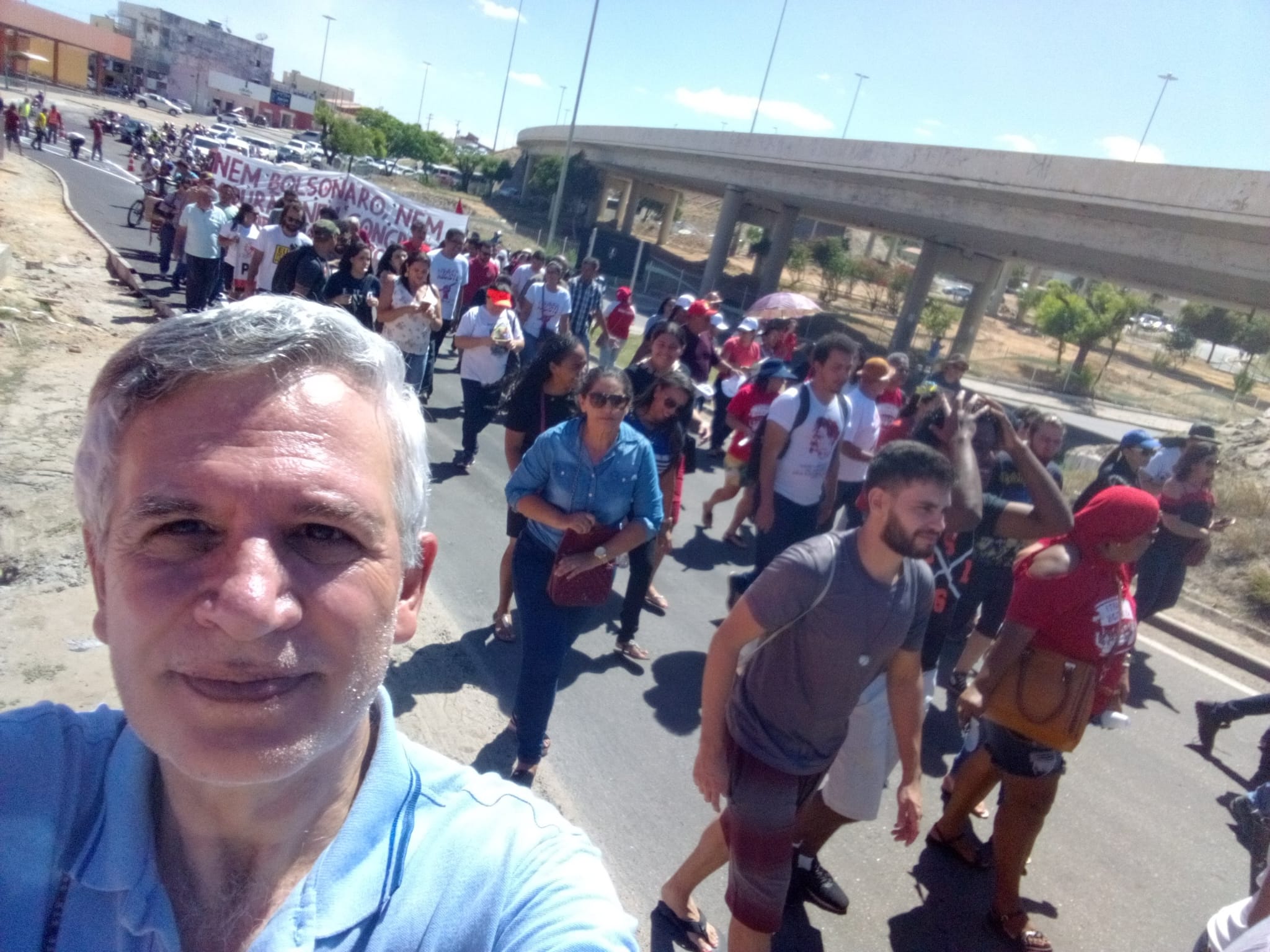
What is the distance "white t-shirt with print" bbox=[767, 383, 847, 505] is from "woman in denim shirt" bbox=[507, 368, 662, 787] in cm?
152

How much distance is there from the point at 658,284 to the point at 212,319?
35.5 meters

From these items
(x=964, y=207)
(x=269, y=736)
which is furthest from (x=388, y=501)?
(x=964, y=207)

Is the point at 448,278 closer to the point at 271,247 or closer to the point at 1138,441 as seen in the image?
the point at 271,247

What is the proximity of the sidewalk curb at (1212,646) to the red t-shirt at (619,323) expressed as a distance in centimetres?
642

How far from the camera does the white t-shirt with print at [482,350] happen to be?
700cm

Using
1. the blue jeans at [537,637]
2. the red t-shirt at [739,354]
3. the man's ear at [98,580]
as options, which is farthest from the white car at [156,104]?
the man's ear at [98,580]

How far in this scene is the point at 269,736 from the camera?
3.51 ft

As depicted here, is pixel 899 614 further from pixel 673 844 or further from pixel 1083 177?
pixel 1083 177

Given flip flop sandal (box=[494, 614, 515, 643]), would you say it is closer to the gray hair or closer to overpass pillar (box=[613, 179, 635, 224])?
the gray hair

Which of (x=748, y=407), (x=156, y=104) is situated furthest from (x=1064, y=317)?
(x=156, y=104)

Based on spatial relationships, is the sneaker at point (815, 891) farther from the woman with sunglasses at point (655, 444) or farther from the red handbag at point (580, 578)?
the woman with sunglasses at point (655, 444)

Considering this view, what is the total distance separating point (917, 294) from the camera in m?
30.4

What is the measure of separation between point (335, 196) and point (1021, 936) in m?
12.5

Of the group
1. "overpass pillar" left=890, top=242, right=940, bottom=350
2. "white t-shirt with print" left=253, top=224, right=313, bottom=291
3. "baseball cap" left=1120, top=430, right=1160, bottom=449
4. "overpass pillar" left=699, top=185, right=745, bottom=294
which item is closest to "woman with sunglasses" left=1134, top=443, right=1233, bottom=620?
"baseball cap" left=1120, top=430, right=1160, bottom=449
